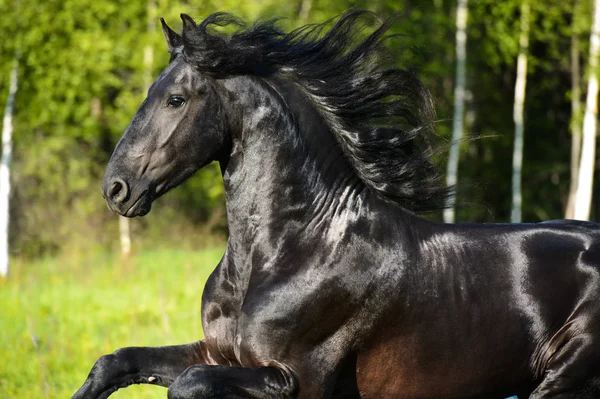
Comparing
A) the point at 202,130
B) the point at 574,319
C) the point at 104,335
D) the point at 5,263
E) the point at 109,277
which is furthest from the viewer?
the point at 5,263

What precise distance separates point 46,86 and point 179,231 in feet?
17.2

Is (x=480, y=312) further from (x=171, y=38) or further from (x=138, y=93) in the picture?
(x=138, y=93)

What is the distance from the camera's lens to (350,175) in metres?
4.58

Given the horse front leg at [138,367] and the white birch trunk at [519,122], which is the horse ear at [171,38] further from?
the white birch trunk at [519,122]

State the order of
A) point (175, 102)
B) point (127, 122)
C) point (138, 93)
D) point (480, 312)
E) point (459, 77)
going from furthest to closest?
1. point (138, 93)
2. point (459, 77)
3. point (127, 122)
4. point (480, 312)
5. point (175, 102)

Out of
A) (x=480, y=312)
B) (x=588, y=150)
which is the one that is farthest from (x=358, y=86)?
(x=588, y=150)

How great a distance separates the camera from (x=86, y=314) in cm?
1122

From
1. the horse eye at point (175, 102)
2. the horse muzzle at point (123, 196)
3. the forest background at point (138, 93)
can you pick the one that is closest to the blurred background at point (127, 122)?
the forest background at point (138, 93)

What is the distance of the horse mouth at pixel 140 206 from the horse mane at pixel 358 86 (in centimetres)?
69

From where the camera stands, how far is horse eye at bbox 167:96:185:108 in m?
4.21

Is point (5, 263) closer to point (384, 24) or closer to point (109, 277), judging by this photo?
point (109, 277)

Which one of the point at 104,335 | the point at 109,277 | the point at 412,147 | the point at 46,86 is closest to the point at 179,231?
the point at 46,86

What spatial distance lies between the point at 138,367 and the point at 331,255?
3.69 ft

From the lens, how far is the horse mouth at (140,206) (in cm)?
414
